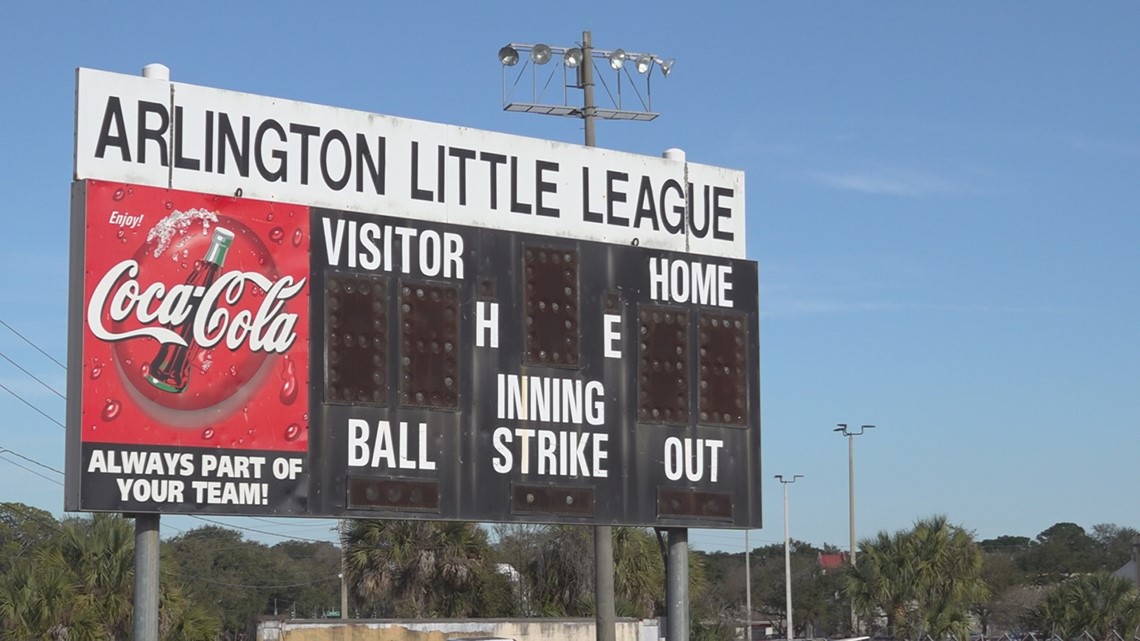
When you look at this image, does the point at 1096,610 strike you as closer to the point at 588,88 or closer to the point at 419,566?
the point at 419,566

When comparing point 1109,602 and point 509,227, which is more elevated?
point 509,227

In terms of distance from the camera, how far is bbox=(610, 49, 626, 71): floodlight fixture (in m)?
24.6

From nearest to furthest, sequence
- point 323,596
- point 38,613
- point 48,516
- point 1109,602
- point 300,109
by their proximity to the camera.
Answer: point 300,109, point 38,613, point 1109,602, point 48,516, point 323,596

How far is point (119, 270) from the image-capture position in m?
12.9

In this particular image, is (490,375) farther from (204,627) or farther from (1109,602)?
(1109,602)

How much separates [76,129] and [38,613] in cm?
1677

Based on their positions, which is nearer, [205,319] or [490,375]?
[205,319]

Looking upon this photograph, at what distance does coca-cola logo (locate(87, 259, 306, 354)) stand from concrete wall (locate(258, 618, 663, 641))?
16.0 m

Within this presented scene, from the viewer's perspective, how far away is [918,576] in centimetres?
3884

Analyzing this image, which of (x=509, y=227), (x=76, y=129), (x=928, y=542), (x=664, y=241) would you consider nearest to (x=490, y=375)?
(x=509, y=227)

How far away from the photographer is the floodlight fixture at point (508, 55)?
23.4 meters

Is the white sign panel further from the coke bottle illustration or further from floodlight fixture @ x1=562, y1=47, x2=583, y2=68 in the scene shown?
floodlight fixture @ x1=562, y1=47, x2=583, y2=68

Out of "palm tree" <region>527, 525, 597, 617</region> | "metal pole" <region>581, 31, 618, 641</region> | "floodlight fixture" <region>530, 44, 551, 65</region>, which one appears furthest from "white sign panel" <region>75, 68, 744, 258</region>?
"palm tree" <region>527, 525, 597, 617</region>

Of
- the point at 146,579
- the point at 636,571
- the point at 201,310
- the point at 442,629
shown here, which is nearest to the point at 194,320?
the point at 201,310
